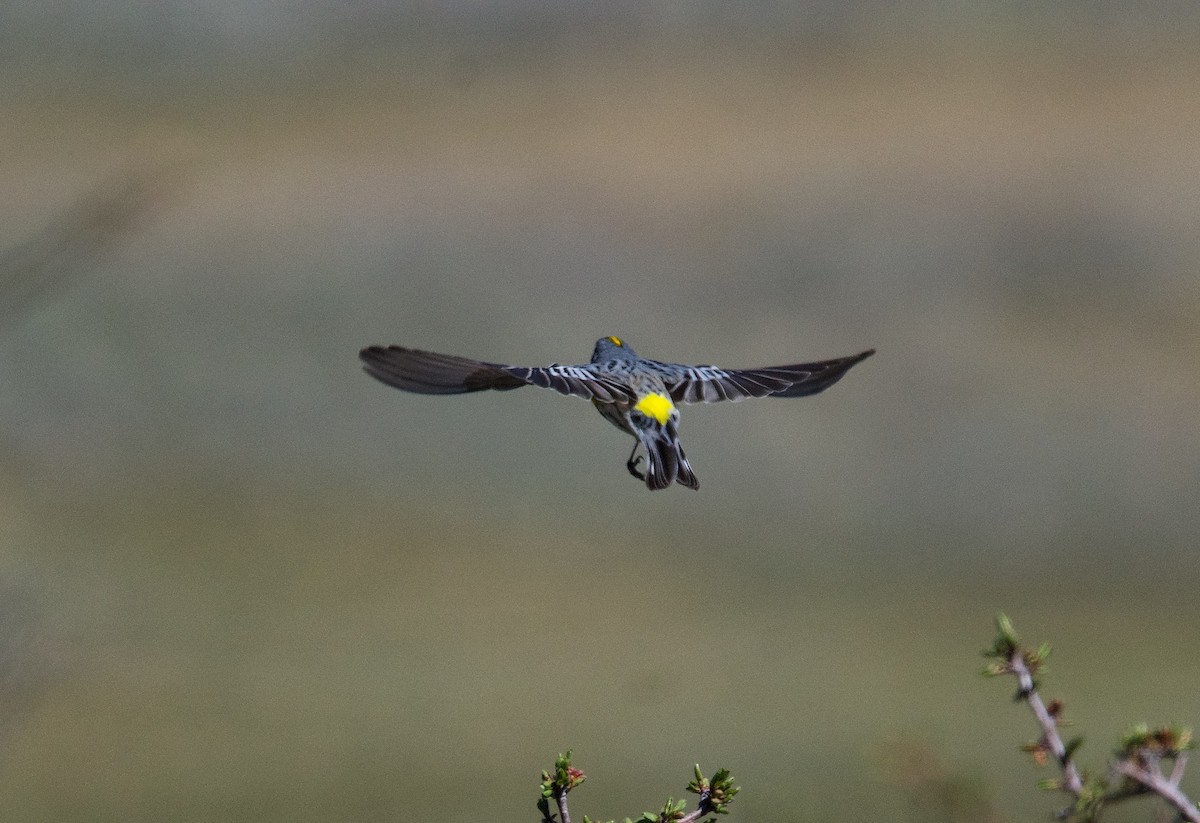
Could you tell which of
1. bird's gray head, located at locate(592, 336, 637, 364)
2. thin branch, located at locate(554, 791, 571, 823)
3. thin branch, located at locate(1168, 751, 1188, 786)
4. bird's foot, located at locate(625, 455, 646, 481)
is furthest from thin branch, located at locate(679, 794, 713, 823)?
bird's gray head, located at locate(592, 336, 637, 364)

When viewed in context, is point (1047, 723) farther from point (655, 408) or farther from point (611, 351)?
point (611, 351)

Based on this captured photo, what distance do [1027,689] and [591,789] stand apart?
6138 millimetres

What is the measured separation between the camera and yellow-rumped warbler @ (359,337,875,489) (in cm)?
224

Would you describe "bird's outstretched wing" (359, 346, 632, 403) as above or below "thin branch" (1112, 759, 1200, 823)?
above

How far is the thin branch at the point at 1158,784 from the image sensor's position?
1076 mm

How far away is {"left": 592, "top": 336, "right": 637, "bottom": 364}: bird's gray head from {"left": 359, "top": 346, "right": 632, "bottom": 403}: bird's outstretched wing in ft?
2.80

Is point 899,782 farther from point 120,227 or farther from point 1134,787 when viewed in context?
point 120,227

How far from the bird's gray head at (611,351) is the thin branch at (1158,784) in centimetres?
209

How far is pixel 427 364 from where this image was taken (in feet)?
7.40

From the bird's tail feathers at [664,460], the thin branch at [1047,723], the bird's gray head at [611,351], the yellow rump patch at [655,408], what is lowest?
the thin branch at [1047,723]

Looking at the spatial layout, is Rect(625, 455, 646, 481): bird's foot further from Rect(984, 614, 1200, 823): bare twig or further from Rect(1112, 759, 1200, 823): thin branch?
Rect(1112, 759, 1200, 823): thin branch

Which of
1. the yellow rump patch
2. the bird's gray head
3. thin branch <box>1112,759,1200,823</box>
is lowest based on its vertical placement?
thin branch <box>1112,759,1200,823</box>

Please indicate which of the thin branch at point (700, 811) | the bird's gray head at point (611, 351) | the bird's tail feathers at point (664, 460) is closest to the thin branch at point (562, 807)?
the thin branch at point (700, 811)

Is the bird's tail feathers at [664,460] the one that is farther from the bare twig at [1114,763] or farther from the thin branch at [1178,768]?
the thin branch at [1178,768]
